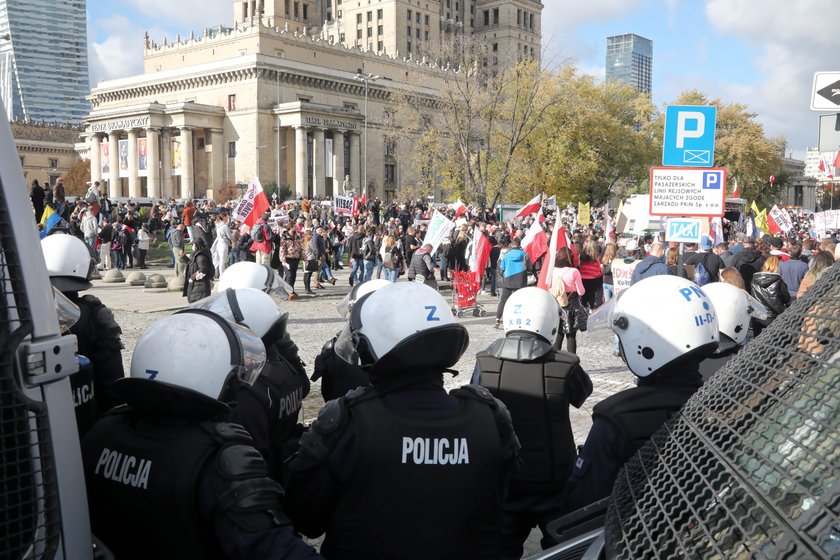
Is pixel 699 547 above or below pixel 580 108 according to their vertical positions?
below

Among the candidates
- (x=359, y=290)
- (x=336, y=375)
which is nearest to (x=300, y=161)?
(x=359, y=290)

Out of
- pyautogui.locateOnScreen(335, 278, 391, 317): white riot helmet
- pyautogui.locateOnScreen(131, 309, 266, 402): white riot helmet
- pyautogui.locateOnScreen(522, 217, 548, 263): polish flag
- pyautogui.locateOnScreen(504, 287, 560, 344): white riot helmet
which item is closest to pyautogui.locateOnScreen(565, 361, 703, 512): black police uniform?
pyautogui.locateOnScreen(131, 309, 266, 402): white riot helmet

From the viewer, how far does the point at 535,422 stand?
406cm

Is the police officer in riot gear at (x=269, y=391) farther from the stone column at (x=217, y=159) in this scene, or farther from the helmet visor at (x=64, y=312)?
the stone column at (x=217, y=159)

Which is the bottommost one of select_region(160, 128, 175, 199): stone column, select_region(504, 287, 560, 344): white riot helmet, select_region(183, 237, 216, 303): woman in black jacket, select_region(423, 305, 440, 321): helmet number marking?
select_region(183, 237, 216, 303): woman in black jacket

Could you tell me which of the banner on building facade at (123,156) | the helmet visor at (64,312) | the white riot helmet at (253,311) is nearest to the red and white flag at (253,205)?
the white riot helmet at (253,311)

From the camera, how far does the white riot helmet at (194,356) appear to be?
2502mm

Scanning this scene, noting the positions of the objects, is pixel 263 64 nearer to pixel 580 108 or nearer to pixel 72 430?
pixel 580 108

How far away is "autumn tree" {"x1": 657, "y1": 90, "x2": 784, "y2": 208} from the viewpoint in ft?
218

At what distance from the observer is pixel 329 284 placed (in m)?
23.2

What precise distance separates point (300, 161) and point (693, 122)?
7442 cm

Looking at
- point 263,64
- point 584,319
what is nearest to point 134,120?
point 263,64

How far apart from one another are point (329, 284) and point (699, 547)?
2192cm

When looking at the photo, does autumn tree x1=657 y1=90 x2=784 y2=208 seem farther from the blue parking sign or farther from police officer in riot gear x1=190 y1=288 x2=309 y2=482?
police officer in riot gear x1=190 y1=288 x2=309 y2=482
